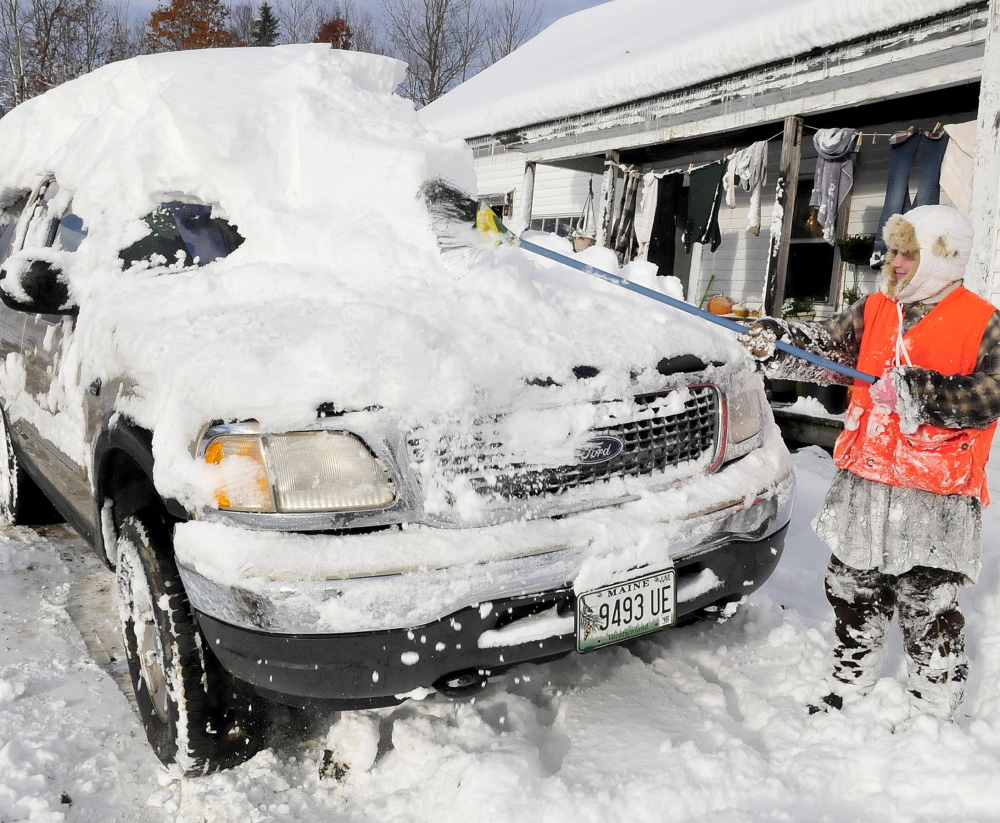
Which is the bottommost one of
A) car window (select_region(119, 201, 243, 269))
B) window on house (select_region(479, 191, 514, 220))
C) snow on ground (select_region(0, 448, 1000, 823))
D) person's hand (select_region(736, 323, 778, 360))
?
snow on ground (select_region(0, 448, 1000, 823))

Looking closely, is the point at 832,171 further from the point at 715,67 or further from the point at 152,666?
the point at 152,666

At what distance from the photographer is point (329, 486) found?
1.81 m

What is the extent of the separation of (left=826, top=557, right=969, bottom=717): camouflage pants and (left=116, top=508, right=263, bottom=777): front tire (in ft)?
5.74

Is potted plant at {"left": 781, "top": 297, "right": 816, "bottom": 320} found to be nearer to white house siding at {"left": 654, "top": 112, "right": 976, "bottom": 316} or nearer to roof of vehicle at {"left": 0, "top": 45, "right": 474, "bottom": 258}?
white house siding at {"left": 654, "top": 112, "right": 976, "bottom": 316}

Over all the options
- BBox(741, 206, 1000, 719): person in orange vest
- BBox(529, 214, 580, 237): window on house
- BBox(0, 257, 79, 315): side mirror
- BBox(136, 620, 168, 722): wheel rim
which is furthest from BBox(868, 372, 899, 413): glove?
BBox(529, 214, 580, 237): window on house

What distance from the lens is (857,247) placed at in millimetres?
8719

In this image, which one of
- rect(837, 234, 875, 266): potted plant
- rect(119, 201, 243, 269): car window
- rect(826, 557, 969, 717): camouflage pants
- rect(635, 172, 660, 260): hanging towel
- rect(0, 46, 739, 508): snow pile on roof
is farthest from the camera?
rect(635, 172, 660, 260): hanging towel

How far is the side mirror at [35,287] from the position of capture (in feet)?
8.50

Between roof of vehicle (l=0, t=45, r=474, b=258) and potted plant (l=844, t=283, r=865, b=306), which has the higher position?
roof of vehicle (l=0, t=45, r=474, b=258)

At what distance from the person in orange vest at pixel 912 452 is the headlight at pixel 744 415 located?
13 centimetres

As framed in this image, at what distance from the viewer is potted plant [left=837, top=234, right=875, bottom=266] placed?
28.5 feet

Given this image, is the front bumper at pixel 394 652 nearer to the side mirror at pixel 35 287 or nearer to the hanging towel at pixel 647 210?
the side mirror at pixel 35 287

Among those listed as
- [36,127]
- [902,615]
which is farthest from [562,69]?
[902,615]

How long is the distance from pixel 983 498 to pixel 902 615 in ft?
1.35
